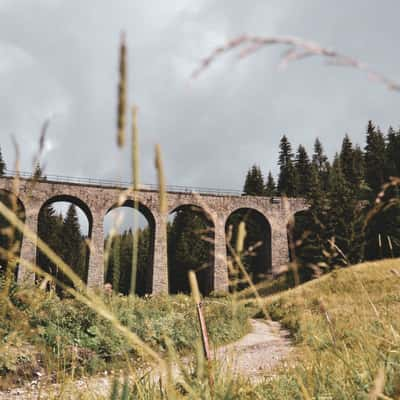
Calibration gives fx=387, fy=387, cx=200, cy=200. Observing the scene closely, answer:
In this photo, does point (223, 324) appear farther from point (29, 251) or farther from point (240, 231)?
point (29, 251)

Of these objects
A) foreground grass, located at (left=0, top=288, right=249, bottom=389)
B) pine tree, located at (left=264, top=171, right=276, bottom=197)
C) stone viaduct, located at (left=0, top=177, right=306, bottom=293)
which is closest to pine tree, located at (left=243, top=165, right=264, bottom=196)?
pine tree, located at (left=264, top=171, right=276, bottom=197)

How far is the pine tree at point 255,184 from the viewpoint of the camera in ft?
157

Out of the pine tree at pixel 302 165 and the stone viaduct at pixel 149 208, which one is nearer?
the stone viaduct at pixel 149 208

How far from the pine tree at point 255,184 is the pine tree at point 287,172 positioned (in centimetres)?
259

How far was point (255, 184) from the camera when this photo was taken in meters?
48.5

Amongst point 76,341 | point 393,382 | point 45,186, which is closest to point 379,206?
point 393,382

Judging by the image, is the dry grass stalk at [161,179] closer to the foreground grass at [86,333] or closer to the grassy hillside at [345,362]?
the grassy hillside at [345,362]

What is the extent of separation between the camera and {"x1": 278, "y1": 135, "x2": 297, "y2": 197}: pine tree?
4313 cm

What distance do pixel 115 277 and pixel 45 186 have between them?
2852 cm

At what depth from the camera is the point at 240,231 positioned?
3.39ft

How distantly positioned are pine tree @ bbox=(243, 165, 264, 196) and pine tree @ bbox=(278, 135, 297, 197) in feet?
8.48

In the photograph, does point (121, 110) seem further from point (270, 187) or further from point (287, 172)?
point (270, 187)

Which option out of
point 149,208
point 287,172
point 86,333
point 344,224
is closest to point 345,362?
point 344,224

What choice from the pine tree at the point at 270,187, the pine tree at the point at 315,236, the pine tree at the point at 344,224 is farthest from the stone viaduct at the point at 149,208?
the pine tree at the point at 270,187
